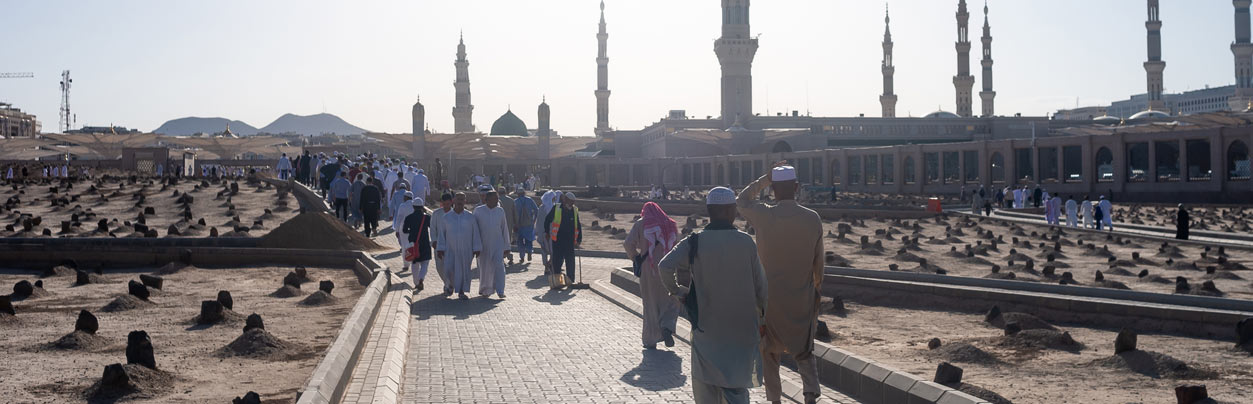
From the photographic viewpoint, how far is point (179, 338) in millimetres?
9461

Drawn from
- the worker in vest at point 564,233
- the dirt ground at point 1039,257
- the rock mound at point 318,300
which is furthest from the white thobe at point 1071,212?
the rock mound at point 318,300

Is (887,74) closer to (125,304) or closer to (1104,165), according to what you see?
(1104,165)

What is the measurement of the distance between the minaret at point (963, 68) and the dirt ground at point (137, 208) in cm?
8104

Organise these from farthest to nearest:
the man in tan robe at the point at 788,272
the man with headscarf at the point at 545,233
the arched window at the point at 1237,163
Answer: the arched window at the point at 1237,163 < the man with headscarf at the point at 545,233 < the man in tan robe at the point at 788,272

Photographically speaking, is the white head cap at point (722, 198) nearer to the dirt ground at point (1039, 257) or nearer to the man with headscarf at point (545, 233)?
the man with headscarf at point (545, 233)

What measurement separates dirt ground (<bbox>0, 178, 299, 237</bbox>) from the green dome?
85.1m

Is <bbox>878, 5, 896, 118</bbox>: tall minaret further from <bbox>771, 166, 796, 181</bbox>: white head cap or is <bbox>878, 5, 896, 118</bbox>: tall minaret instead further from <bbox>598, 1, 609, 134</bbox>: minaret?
<bbox>771, 166, 796, 181</bbox>: white head cap

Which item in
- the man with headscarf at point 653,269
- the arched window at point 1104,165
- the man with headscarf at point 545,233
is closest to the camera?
the man with headscarf at point 653,269

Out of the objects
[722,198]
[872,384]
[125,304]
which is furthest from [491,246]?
[722,198]

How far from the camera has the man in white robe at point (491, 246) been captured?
42.5 ft

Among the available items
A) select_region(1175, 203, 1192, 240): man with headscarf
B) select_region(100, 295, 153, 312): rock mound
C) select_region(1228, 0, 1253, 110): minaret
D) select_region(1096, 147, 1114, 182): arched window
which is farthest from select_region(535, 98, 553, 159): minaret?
select_region(100, 295, 153, 312): rock mound

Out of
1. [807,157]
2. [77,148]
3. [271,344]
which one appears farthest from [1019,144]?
[77,148]

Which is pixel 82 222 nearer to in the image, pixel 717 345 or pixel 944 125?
pixel 717 345

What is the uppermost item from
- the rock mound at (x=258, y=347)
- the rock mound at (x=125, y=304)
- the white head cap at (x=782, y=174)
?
the white head cap at (x=782, y=174)
